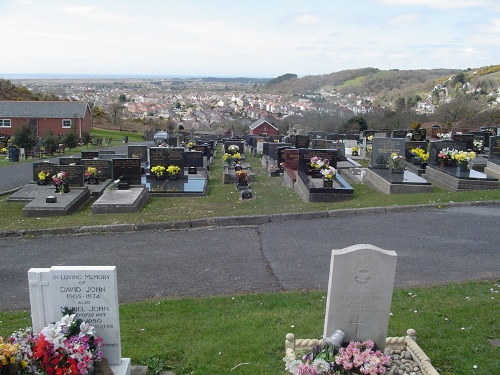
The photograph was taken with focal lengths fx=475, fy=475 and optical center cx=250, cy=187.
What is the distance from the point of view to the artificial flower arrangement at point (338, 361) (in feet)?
14.9

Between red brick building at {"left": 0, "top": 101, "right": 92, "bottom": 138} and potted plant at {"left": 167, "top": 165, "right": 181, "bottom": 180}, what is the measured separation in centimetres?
3550

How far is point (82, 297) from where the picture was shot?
4.86m

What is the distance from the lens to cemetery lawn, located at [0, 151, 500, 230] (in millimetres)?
12883

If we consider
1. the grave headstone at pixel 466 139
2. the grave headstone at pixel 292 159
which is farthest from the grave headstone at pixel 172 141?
the grave headstone at pixel 466 139

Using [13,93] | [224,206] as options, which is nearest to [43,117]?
[13,93]

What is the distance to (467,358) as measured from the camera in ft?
16.9

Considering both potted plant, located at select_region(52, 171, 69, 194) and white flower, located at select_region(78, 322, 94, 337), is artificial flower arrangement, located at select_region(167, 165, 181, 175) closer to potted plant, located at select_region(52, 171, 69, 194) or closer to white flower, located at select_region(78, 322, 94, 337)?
potted plant, located at select_region(52, 171, 69, 194)

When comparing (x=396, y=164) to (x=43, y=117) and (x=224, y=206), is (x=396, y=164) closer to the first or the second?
(x=224, y=206)

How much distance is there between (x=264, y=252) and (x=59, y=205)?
7.79 meters

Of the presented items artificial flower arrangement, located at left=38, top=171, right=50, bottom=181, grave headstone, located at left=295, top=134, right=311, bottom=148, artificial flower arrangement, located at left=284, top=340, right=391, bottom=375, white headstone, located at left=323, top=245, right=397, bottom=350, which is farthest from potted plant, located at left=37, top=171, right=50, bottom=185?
artificial flower arrangement, located at left=284, top=340, right=391, bottom=375

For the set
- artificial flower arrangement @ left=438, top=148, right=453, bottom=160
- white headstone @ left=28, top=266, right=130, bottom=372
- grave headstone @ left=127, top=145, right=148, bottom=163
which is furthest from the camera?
grave headstone @ left=127, top=145, right=148, bottom=163

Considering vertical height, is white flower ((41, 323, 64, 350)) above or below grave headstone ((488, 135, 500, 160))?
below

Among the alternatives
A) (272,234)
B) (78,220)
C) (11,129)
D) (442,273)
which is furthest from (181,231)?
(11,129)

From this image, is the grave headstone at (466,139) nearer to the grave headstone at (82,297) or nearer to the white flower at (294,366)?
the white flower at (294,366)
